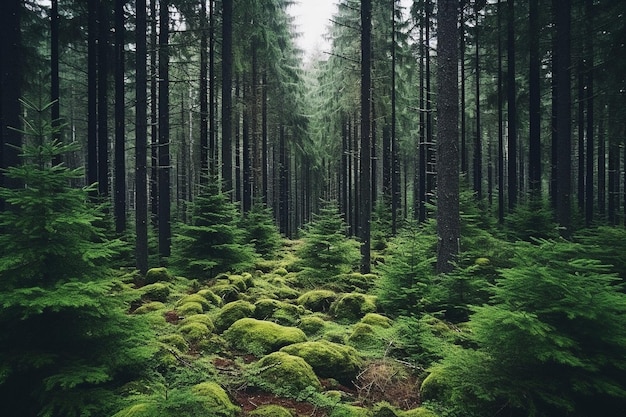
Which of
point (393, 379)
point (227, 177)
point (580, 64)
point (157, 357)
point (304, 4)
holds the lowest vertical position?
point (393, 379)

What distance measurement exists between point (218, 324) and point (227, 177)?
9226 millimetres

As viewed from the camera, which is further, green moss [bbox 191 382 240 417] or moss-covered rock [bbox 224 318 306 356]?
moss-covered rock [bbox 224 318 306 356]

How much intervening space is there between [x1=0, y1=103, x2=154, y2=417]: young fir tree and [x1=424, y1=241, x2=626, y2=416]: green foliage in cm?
396

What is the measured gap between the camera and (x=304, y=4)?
2647cm

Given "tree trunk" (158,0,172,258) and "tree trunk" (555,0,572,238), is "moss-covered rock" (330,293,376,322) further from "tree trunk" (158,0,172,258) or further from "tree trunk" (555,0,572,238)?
"tree trunk" (158,0,172,258)

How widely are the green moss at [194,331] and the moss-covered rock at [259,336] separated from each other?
391 mm

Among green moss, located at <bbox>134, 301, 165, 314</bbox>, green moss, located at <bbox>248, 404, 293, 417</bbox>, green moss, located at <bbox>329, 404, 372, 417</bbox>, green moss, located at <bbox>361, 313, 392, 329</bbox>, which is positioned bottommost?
green moss, located at <bbox>329, 404, 372, 417</bbox>

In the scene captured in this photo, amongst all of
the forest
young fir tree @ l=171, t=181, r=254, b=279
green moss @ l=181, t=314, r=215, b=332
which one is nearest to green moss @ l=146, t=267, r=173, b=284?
the forest

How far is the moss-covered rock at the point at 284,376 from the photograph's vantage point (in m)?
5.49

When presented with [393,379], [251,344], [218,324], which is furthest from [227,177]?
[393,379]

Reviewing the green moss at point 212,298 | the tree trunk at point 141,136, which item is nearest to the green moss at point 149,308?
the green moss at point 212,298

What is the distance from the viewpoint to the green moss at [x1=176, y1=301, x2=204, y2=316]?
838 cm

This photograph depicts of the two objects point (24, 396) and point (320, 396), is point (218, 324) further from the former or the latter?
point (24, 396)

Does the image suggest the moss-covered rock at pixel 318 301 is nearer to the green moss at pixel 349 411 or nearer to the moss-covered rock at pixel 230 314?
the moss-covered rock at pixel 230 314
